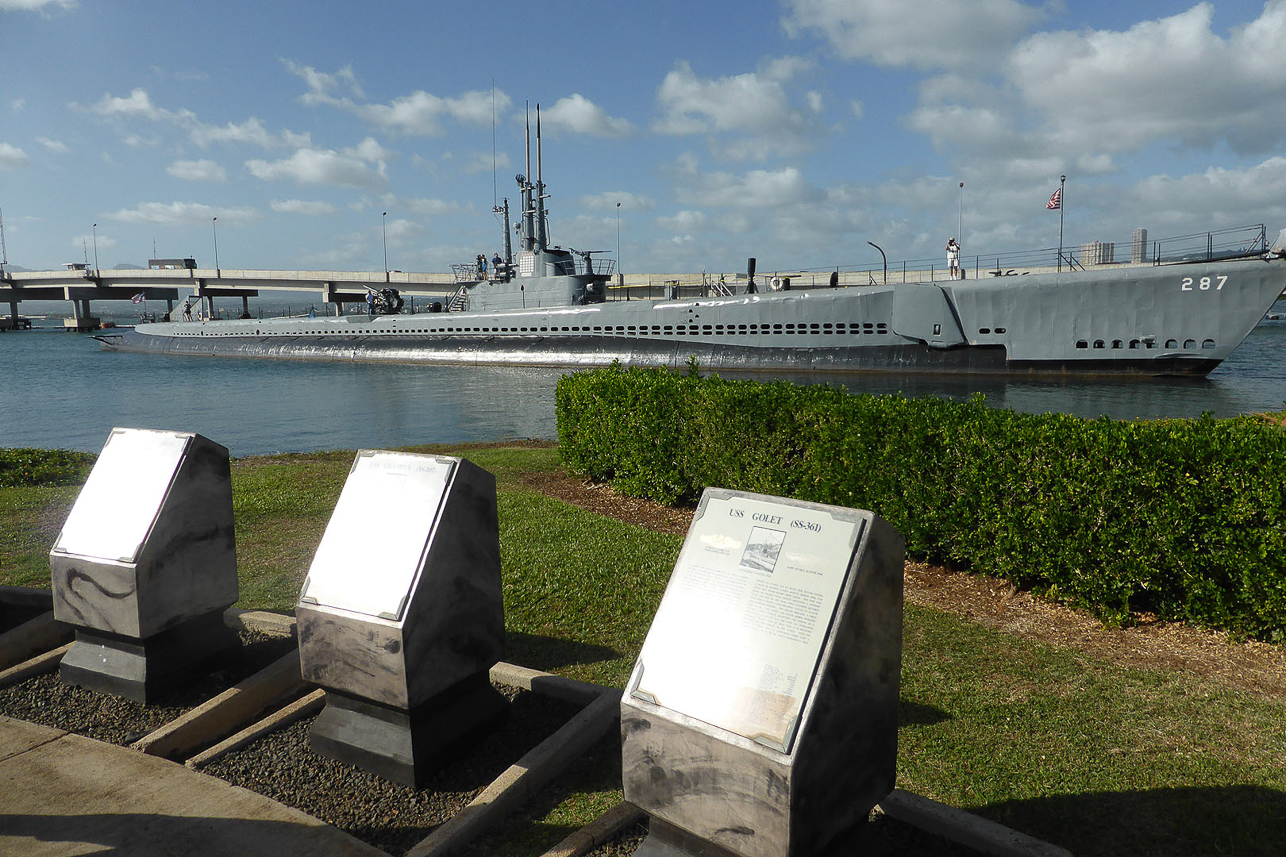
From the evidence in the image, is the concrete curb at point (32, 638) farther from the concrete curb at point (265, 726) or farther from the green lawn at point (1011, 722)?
the concrete curb at point (265, 726)

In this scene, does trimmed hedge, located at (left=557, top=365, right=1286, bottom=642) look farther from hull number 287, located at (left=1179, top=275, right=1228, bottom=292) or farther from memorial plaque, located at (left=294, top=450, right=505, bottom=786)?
hull number 287, located at (left=1179, top=275, right=1228, bottom=292)

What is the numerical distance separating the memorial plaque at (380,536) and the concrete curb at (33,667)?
2313mm

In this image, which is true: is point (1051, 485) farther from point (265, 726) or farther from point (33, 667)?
point (33, 667)

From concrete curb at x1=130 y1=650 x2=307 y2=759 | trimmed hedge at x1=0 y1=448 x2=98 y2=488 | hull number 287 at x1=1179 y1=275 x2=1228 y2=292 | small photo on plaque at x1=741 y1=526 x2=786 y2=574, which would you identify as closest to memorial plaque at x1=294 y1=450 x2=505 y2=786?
concrete curb at x1=130 y1=650 x2=307 y2=759

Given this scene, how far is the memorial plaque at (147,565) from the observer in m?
4.51

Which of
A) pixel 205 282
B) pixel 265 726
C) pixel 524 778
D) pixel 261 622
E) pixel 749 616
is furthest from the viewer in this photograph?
pixel 205 282

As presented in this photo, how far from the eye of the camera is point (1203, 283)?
84.1ft

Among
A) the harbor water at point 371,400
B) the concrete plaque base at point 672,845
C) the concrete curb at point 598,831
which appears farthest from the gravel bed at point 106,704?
the harbor water at point 371,400

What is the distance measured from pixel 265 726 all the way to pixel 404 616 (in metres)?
1.24

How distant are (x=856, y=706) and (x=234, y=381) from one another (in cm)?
3921

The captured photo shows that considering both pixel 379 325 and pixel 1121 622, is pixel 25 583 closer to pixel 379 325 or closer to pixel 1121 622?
pixel 1121 622

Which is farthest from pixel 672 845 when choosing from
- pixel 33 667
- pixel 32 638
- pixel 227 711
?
pixel 32 638

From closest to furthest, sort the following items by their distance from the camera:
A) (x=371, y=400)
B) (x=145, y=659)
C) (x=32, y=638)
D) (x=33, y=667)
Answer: (x=145, y=659)
(x=33, y=667)
(x=32, y=638)
(x=371, y=400)

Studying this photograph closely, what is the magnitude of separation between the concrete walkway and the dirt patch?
15.2ft
